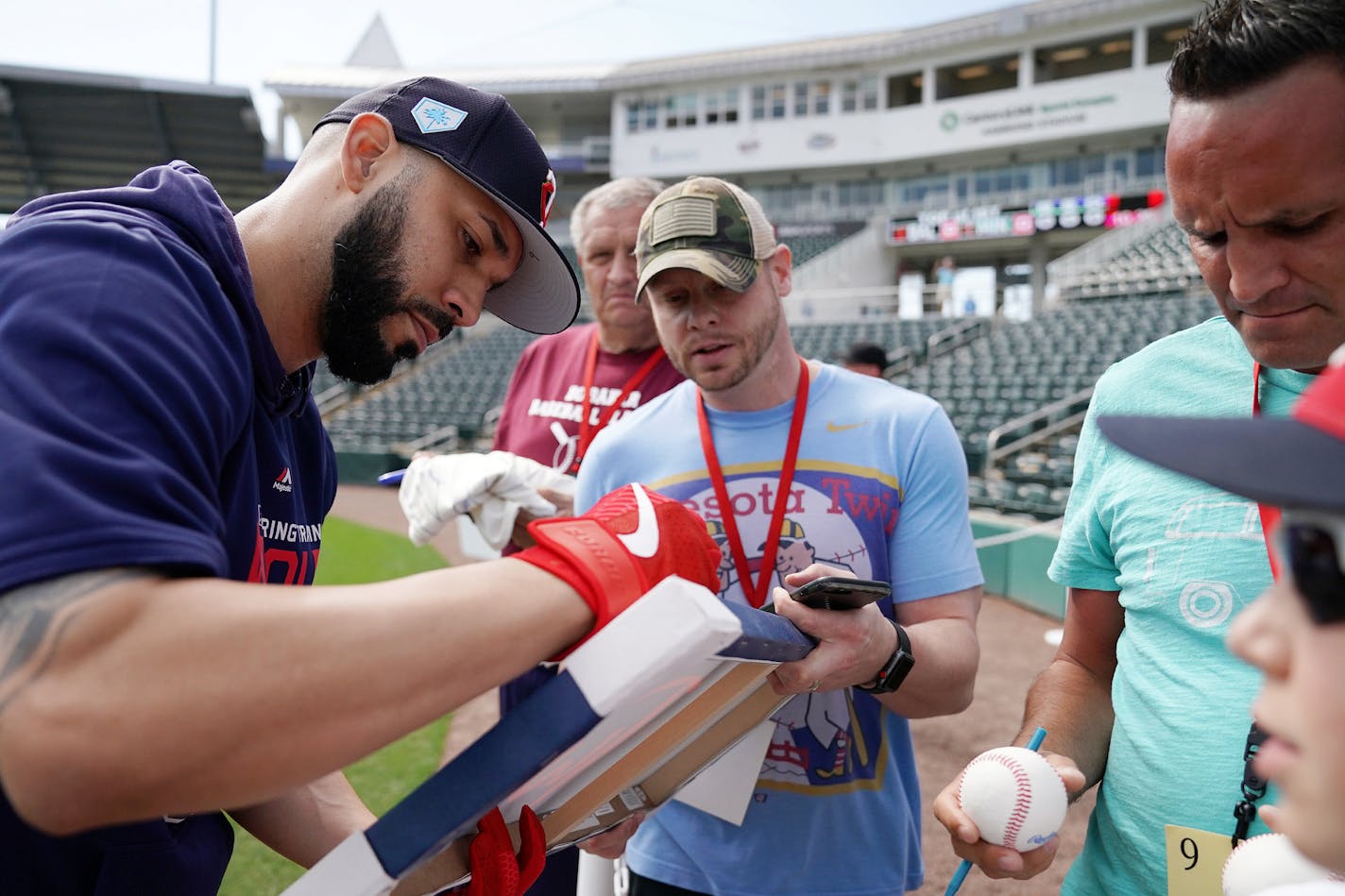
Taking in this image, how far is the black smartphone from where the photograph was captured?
1.13m

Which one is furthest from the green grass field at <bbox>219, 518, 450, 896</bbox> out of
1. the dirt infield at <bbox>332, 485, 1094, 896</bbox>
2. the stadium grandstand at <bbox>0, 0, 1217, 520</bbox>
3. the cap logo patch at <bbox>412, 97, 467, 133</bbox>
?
the stadium grandstand at <bbox>0, 0, 1217, 520</bbox>

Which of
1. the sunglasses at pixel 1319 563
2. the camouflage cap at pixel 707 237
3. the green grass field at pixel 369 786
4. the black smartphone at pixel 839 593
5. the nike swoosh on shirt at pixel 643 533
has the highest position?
the sunglasses at pixel 1319 563

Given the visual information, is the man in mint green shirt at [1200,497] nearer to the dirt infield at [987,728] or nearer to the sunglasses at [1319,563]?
the sunglasses at [1319,563]

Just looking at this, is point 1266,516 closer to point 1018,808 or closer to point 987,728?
point 1018,808

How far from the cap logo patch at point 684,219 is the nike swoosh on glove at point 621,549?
1.06m

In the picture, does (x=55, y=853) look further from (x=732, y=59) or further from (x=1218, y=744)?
(x=732, y=59)

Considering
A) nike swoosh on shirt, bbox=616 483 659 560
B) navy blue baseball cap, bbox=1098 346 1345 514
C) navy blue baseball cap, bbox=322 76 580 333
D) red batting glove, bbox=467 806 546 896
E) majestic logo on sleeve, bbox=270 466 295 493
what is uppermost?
navy blue baseball cap, bbox=322 76 580 333

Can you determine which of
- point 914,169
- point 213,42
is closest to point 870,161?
point 914,169

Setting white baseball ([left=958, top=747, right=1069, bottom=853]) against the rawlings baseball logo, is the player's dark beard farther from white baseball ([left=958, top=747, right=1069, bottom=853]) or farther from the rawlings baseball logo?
white baseball ([left=958, top=747, right=1069, bottom=853])

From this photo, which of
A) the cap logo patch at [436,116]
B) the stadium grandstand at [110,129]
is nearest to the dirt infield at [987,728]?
the cap logo patch at [436,116]

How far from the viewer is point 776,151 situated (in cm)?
3472

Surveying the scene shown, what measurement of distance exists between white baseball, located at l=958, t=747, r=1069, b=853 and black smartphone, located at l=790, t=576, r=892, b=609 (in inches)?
11.5

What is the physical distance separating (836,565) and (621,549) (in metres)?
1.05

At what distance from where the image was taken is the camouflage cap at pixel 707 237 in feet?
6.55
